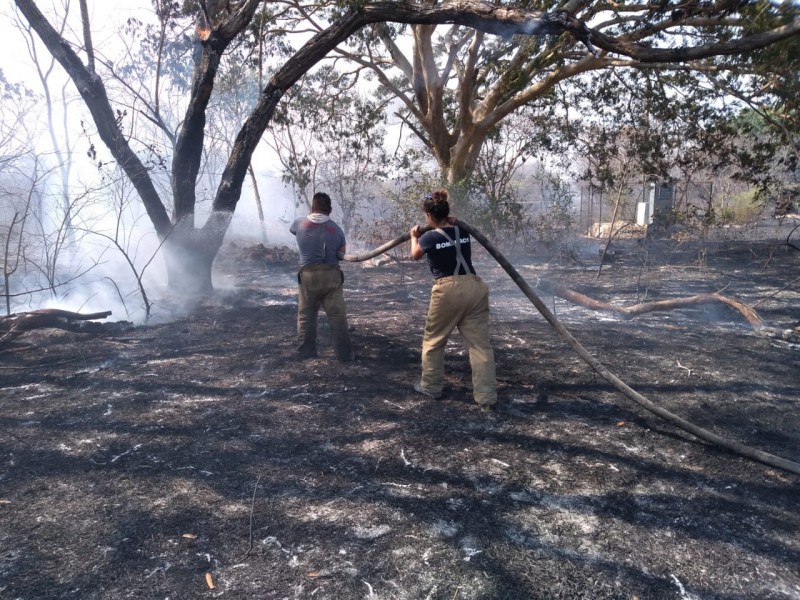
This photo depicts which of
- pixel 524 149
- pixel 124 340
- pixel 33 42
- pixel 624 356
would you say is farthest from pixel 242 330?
pixel 33 42

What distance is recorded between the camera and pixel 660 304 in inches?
307

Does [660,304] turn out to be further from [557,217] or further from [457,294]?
[557,217]

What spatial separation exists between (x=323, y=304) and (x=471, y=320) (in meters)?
1.83

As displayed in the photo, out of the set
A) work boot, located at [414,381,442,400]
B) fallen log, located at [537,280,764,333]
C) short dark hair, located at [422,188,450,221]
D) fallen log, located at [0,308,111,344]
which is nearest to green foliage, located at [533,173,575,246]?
fallen log, located at [537,280,764,333]

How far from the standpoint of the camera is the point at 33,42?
18.6 meters

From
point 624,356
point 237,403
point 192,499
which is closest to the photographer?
point 192,499

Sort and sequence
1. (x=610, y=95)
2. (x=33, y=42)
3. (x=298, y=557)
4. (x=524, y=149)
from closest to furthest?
(x=298, y=557) < (x=610, y=95) < (x=524, y=149) < (x=33, y=42)

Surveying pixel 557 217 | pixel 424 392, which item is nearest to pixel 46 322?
pixel 424 392

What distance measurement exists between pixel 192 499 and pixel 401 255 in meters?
11.3

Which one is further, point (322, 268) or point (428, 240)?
point (322, 268)

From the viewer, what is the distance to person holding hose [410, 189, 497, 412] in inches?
176

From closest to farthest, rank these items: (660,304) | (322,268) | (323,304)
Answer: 1. (322,268)
2. (323,304)
3. (660,304)

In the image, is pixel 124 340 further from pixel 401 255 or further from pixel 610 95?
pixel 610 95

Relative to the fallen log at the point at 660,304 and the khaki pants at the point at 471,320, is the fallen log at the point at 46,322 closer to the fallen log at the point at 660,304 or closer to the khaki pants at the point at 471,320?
the khaki pants at the point at 471,320
